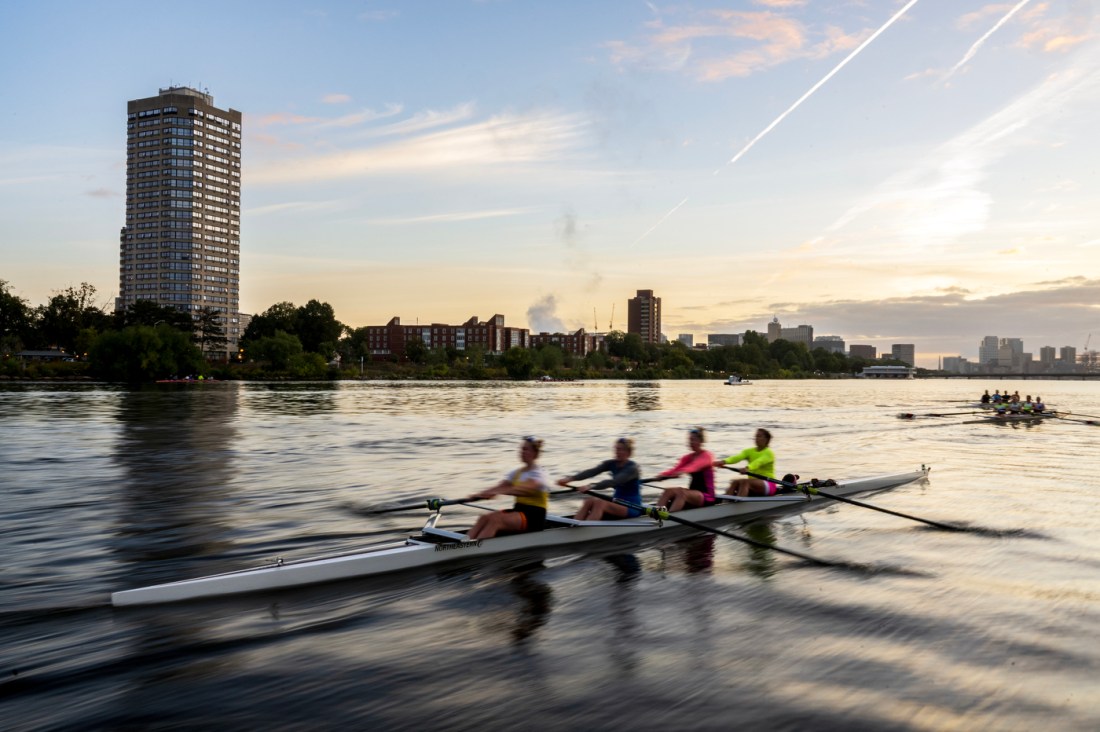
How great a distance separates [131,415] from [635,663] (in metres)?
43.9

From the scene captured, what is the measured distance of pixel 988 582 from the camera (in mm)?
10875

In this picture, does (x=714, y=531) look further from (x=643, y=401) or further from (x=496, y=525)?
(x=643, y=401)

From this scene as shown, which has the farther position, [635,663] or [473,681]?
[635,663]

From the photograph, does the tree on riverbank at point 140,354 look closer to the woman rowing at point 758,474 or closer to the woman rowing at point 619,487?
the woman rowing at point 758,474

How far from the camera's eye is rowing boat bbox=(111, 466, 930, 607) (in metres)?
8.98

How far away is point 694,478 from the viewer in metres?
14.0

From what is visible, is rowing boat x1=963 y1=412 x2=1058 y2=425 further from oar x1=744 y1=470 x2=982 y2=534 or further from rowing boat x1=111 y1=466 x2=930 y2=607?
rowing boat x1=111 y1=466 x2=930 y2=607

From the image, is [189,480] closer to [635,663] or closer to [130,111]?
[635,663]

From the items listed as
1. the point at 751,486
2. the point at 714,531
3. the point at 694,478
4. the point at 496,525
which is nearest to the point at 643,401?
the point at 751,486

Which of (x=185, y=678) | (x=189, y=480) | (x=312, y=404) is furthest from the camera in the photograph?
(x=312, y=404)

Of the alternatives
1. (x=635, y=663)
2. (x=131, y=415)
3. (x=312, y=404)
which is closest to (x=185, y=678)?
(x=635, y=663)

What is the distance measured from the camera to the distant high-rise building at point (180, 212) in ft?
588

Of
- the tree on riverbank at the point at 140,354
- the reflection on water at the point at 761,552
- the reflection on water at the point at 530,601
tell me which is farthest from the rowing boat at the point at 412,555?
the tree on riverbank at the point at 140,354

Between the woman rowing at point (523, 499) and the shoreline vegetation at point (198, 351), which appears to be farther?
the shoreline vegetation at point (198, 351)
